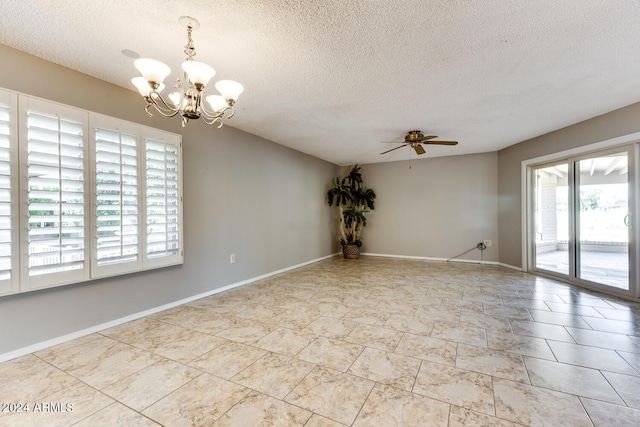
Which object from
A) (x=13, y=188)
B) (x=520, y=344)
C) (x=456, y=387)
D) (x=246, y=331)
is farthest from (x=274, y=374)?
(x=13, y=188)

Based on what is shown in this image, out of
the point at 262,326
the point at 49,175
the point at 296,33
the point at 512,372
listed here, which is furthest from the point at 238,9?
the point at 512,372

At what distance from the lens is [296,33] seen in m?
1.92

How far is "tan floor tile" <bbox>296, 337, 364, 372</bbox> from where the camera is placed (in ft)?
6.53

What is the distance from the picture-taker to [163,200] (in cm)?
303

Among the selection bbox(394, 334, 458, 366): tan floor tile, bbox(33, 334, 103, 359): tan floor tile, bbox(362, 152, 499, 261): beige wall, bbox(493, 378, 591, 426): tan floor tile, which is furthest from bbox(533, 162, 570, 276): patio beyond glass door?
bbox(33, 334, 103, 359): tan floor tile

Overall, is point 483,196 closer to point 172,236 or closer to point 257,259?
point 257,259

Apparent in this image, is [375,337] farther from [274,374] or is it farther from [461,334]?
[274,374]

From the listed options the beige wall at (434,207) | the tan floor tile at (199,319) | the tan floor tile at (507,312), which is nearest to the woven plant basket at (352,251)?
the beige wall at (434,207)

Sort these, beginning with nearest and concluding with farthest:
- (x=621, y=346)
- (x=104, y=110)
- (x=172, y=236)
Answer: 1. (x=621, y=346)
2. (x=104, y=110)
3. (x=172, y=236)

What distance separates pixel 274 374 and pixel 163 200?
2.24 metres

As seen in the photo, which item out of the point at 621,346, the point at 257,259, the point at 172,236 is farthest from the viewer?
the point at 257,259

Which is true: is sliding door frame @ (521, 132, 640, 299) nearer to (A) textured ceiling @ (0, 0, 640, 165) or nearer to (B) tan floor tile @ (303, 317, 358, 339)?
(A) textured ceiling @ (0, 0, 640, 165)

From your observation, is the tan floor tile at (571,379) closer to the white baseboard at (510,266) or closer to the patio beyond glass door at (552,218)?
the patio beyond glass door at (552,218)

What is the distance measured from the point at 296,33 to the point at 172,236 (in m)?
2.50
